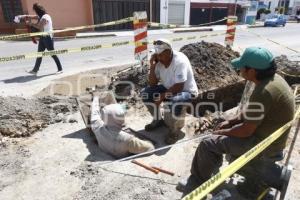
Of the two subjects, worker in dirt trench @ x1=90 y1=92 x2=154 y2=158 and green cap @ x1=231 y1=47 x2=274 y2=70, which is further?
worker in dirt trench @ x1=90 y1=92 x2=154 y2=158

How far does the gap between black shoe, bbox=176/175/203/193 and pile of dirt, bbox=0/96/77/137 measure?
102 inches

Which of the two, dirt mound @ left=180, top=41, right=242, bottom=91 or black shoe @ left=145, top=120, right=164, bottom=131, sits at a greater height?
dirt mound @ left=180, top=41, right=242, bottom=91

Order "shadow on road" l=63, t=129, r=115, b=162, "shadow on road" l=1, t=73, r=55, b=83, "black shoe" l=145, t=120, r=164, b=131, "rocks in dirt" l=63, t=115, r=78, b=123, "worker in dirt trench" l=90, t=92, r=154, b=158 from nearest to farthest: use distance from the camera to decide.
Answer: "worker in dirt trench" l=90, t=92, r=154, b=158
"shadow on road" l=63, t=129, r=115, b=162
"black shoe" l=145, t=120, r=164, b=131
"rocks in dirt" l=63, t=115, r=78, b=123
"shadow on road" l=1, t=73, r=55, b=83

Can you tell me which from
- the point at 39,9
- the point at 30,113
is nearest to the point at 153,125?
the point at 30,113

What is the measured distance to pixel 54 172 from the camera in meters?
3.97

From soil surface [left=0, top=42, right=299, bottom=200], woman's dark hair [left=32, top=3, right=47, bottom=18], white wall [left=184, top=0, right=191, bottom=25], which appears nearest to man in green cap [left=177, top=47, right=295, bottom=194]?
soil surface [left=0, top=42, right=299, bottom=200]

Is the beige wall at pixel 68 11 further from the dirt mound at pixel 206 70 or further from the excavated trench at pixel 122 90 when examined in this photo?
the dirt mound at pixel 206 70

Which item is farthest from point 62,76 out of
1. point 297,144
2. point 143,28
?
point 297,144

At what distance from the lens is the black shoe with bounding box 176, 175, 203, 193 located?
3.55 m

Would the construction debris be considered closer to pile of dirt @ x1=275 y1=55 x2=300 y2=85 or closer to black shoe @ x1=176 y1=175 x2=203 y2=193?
black shoe @ x1=176 y1=175 x2=203 y2=193

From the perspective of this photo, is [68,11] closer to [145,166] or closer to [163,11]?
[163,11]

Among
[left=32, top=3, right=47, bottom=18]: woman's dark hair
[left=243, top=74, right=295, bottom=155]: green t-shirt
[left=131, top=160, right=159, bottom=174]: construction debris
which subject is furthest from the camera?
[left=32, top=3, right=47, bottom=18]: woman's dark hair

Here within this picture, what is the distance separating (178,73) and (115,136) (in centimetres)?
135

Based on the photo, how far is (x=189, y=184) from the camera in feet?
11.7
